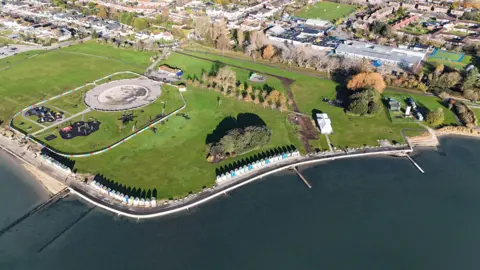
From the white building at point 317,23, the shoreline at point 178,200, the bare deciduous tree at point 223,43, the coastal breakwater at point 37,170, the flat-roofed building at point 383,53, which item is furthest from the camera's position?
the white building at point 317,23

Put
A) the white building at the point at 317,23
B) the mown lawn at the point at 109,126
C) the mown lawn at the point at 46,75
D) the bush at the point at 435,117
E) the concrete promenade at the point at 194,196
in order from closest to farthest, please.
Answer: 1. the concrete promenade at the point at 194,196
2. the mown lawn at the point at 109,126
3. the bush at the point at 435,117
4. the mown lawn at the point at 46,75
5. the white building at the point at 317,23

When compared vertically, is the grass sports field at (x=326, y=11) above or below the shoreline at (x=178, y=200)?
above

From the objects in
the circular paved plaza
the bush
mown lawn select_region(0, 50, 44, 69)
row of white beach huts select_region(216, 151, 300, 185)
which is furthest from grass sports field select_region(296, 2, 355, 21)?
mown lawn select_region(0, 50, 44, 69)

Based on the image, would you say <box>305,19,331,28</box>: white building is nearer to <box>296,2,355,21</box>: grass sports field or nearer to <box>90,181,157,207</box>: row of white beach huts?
<box>296,2,355,21</box>: grass sports field

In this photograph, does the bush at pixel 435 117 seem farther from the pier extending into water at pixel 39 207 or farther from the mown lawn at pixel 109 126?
the pier extending into water at pixel 39 207

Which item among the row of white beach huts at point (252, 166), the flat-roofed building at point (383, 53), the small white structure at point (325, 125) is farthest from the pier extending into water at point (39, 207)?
the flat-roofed building at point (383, 53)

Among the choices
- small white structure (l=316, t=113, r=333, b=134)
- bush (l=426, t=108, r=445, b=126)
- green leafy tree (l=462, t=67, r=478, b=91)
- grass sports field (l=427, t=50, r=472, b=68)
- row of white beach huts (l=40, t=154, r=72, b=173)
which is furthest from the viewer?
grass sports field (l=427, t=50, r=472, b=68)

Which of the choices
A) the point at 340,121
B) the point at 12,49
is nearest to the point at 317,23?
the point at 340,121
